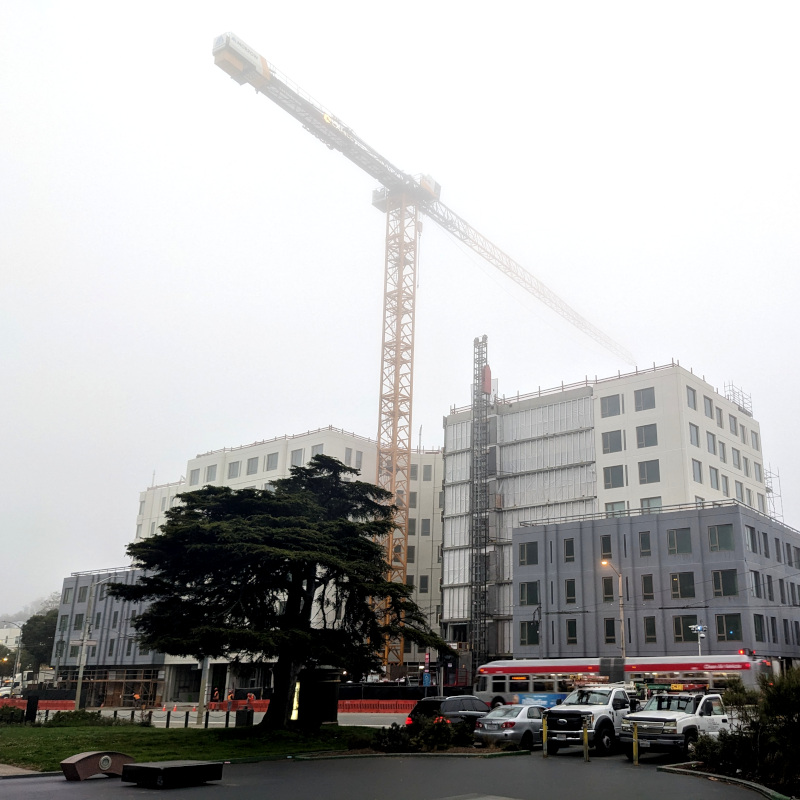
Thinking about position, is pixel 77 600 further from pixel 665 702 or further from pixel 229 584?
pixel 665 702

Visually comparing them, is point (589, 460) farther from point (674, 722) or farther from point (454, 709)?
point (674, 722)

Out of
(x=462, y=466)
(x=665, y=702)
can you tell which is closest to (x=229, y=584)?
(x=665, y=702)

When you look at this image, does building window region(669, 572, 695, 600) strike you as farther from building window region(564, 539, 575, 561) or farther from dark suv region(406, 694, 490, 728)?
dark suv region(406, 694, 490, 728)

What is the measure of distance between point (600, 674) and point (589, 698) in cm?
2192

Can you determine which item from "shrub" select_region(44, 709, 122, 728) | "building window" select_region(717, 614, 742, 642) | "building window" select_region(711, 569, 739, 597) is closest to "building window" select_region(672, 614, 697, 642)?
"building window" select_region(717, 614, 742, 642)

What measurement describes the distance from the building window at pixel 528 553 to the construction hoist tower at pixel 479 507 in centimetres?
1370

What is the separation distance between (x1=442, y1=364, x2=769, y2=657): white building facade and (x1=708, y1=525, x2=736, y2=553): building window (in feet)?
32.4

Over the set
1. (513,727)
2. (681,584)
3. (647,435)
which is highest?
(647,435)

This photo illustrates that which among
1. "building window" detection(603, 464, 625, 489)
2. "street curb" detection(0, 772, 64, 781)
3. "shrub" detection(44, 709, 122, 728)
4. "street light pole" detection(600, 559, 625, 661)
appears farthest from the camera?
"building window" detection(603, 464, 625, 489)

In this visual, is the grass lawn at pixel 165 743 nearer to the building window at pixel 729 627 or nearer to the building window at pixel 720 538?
the building window at pixel 729 627

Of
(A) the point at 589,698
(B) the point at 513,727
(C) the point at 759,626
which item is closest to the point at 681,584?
(C) the point at 759,626

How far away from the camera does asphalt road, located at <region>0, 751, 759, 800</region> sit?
17.2 meters

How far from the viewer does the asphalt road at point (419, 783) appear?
17.2 metres

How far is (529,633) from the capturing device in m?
69.3
